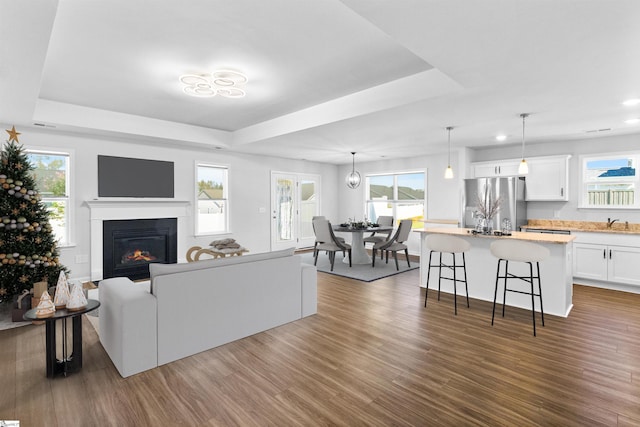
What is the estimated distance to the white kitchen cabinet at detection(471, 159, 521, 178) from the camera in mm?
6258

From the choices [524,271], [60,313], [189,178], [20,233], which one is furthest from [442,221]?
[20,233]

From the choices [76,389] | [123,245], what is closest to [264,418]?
[76,389]

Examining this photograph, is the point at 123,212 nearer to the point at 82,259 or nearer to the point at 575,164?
the point at 82,259

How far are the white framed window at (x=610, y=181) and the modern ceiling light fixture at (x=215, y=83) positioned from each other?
231 inches

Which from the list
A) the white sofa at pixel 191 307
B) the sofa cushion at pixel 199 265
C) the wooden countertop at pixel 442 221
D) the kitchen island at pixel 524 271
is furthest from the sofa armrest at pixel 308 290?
the wooden countertop at pixel 442 221

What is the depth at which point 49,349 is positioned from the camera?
245 centimetres

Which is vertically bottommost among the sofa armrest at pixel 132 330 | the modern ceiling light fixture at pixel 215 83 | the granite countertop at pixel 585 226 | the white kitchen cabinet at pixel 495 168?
the sofa armrest at pixel 132 330

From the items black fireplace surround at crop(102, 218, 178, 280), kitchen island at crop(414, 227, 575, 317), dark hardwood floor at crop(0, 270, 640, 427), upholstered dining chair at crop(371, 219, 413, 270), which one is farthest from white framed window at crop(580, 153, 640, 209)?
black fireplace surround at crop(102, 218, 178, 280)

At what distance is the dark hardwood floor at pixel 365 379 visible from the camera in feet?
6.68

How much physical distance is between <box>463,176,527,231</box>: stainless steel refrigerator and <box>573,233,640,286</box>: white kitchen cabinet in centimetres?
103

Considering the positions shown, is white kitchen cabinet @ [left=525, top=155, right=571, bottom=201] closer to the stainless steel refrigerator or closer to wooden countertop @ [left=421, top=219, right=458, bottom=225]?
the stainless steel refrigerator

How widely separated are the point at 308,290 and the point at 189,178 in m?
A: 4.02

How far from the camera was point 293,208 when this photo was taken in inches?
342

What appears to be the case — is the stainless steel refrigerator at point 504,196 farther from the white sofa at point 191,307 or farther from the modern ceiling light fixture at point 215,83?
the modern ceiling light fixture at point 215,83
